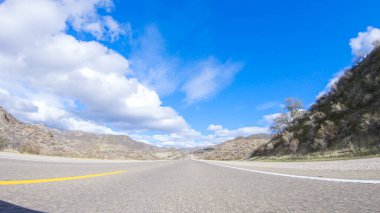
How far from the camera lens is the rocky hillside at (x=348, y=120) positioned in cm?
2130

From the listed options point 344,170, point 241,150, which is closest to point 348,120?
point 344,170

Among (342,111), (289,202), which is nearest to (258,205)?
(289,202)

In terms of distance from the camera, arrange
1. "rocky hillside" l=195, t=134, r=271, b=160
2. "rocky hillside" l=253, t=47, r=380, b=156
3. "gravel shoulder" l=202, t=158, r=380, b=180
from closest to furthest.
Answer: "gravel shoulder" l=202, t=158, r=380, b=180 < "rocky hillside" l=253, t=47, r=380, b=156 < "rocky hillside" l=195, t=134, r=271, b=160

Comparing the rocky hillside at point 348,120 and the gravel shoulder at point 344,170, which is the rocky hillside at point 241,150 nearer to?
the rocky hillside at point 348,120

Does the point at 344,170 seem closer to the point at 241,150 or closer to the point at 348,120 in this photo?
the point at 348,120

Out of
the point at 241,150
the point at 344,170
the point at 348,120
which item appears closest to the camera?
the point at 344,170

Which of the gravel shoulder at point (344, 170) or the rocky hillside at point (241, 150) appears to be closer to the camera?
the gravel shoulder at point (344, 170)

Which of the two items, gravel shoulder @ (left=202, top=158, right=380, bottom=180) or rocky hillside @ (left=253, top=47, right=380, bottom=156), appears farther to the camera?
rocky hillside @ (left=253, top=47, right=380, bottom=156)

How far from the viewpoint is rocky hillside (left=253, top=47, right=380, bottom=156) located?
69.9 ft

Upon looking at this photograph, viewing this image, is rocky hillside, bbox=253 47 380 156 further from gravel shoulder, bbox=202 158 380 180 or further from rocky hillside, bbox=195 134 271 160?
rocky hillside, bbox=195 134 271 160

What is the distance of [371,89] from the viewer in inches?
1072

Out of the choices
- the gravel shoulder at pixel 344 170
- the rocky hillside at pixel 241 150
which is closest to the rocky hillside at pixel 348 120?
the gravel shoulder at pixel 344 170

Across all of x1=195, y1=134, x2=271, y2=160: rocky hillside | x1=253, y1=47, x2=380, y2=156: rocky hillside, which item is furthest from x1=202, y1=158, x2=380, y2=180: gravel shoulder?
x1=195, y1=134, x2=271, y2=160: rocky hillside

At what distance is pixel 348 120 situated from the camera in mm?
25750
